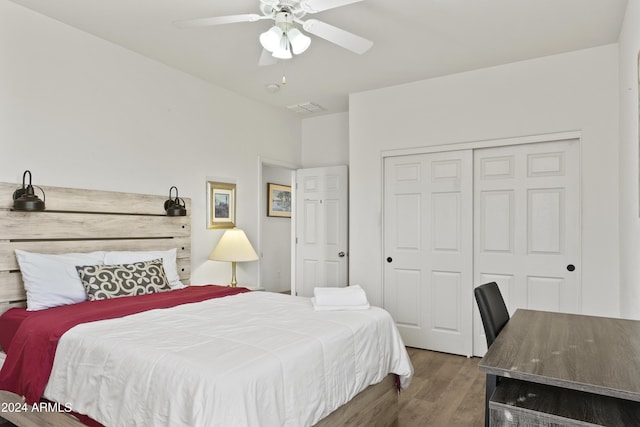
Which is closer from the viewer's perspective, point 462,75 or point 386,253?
point 462,75

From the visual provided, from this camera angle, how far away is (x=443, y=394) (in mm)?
2990

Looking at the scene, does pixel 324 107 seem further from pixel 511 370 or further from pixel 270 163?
pixel 511 370

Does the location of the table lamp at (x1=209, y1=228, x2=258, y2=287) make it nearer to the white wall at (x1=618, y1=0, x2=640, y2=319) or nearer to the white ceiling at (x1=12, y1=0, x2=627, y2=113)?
the white ceiling at (x1=12, y1=0, x2=627, y2=113)

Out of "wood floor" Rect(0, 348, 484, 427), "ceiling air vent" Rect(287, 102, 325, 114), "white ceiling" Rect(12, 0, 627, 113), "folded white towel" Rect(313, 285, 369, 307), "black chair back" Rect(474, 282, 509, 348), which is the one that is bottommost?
"wood floor" Rect(0, 348, 484, 427)

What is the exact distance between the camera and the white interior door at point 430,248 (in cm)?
389

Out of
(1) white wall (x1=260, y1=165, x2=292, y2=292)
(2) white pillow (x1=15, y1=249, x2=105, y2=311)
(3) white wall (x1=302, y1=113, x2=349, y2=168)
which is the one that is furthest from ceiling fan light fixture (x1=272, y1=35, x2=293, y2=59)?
(1) white wall (x1=260, y1=165, x2=292, y2=292)

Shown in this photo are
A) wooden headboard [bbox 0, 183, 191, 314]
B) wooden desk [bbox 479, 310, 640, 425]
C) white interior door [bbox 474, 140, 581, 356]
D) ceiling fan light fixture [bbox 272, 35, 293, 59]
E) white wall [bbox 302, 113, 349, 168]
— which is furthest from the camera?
white wall [bbox 302, 113, 349, 168]

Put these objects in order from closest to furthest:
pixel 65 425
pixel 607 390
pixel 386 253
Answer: pixel 607 390
pixel 65 425
pixel 386 253

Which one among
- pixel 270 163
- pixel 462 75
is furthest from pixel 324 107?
pixel 462 75

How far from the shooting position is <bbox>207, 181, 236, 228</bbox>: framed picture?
13.7 feet

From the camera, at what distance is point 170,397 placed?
4.98 feet

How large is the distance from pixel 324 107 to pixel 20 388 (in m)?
4.03

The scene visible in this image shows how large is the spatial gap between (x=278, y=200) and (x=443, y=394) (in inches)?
174

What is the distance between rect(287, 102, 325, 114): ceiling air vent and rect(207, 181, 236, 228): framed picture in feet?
4.33
